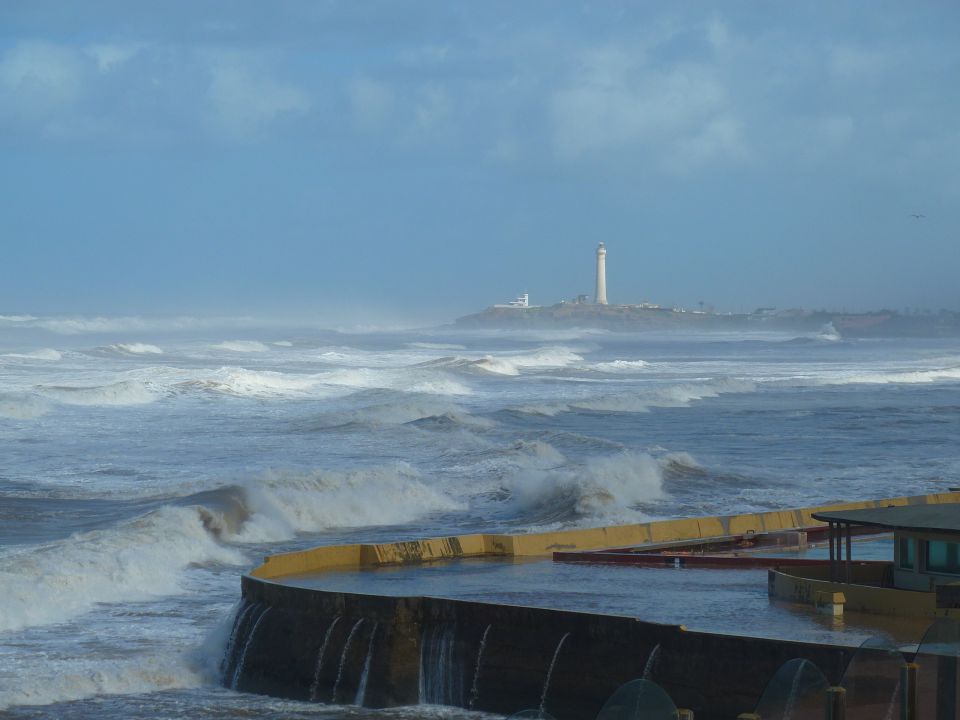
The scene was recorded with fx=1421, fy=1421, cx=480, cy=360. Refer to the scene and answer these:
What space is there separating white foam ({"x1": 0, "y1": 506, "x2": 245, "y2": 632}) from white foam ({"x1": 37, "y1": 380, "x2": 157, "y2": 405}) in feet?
93.5

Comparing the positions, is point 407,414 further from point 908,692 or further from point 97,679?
point 908,692

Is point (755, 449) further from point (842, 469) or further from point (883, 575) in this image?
point (883, 575)

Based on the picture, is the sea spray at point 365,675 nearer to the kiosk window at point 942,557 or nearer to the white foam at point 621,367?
the kiosk window at point 942,557

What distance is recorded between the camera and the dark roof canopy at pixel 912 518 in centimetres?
1025

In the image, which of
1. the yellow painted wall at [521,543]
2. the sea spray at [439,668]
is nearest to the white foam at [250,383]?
the yellow painted wall at [521,543]

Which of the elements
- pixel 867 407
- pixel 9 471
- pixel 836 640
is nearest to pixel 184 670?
pixel 836 640

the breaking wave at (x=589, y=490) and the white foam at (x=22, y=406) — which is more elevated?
the white foam at (x=22, y=406)

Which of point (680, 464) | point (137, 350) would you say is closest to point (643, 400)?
point (680, 464)

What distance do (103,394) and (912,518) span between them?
134 ft

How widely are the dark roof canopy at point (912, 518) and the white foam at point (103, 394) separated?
38561 millimetres

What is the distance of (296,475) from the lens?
24.3m

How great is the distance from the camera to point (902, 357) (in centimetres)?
10225

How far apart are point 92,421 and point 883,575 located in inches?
1241

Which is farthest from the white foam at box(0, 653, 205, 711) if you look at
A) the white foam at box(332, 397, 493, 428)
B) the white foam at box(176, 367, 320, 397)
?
the white foam at box(176, 367, 320, 397)
